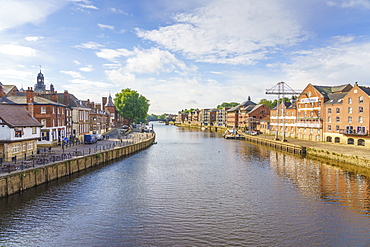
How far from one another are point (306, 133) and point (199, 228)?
67.2m

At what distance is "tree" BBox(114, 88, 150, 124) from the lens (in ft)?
423

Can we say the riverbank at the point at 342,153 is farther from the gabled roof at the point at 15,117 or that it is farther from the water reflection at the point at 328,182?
the gabled roof at the point at 15,117

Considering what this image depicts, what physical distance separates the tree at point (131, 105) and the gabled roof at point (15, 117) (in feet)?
283

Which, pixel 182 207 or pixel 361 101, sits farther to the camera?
pixel 361 101

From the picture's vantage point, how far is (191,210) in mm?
24422

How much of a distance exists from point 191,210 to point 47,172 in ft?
63.2

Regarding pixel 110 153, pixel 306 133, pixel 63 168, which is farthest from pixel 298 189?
pixel 306 133

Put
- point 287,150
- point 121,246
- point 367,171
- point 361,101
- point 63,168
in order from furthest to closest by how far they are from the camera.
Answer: point 287,150
point 361,101
point 367,171
point 63,168
point 121,246

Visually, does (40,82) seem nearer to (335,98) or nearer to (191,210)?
(191,210)

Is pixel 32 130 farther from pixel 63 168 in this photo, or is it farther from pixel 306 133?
pixel 306 133

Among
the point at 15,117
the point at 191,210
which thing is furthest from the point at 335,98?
the point at 15,117

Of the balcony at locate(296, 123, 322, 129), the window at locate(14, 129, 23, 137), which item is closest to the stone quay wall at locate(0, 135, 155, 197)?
the window at locate(14, 129, 23, 137)

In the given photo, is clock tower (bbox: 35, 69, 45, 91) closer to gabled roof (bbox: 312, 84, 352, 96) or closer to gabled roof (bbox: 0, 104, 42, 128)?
gabled roof (bbox: 0, 104, 42, 128)

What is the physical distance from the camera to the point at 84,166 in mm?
40688
